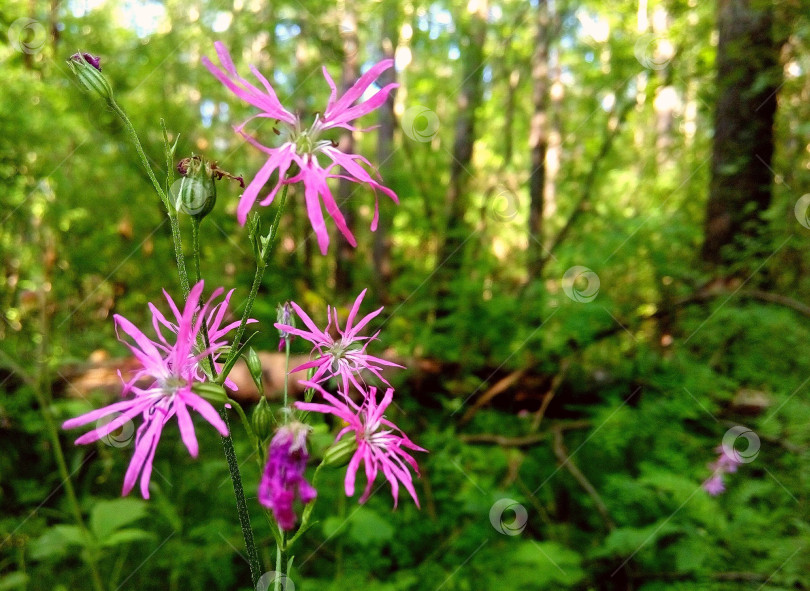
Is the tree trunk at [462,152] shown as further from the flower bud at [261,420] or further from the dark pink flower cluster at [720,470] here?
the flower bud at [261,420]

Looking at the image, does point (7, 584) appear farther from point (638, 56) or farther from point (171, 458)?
point (638, 56)

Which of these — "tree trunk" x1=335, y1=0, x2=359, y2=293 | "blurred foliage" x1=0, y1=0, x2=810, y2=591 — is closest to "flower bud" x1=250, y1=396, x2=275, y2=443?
"blurred foliage" x1=0, y1=0, x2=810, y2=591

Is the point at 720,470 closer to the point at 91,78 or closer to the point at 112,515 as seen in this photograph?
the point at 112,515

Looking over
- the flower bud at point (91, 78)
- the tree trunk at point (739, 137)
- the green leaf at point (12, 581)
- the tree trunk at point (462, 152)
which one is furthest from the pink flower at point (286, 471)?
the tree trunk at point (739, 137)

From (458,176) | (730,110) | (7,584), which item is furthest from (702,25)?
(7,584)

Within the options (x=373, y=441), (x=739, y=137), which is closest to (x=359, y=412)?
(x=373, y=441)

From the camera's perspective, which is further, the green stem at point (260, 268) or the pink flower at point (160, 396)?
the green stem at point (260, 268)
